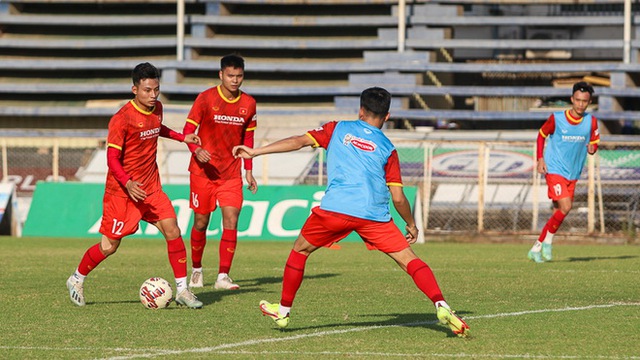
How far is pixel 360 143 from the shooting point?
8.11 metres

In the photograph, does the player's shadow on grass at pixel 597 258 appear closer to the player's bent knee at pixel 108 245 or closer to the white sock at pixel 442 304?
the player's bent knee at pixel 108 245

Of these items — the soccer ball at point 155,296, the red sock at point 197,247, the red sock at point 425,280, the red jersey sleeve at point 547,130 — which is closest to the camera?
the red sock at point 425,280

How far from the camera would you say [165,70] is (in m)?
32.9

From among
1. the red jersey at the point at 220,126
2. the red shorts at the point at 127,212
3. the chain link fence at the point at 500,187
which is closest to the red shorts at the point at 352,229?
the red shorts at the point at 127,212

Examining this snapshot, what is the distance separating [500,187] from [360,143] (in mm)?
15609

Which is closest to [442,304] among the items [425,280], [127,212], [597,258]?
[425,280]

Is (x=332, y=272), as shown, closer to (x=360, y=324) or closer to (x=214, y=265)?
(x=214, y=265)

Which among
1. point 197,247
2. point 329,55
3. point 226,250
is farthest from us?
point 329,55

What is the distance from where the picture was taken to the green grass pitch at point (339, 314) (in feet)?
25.1

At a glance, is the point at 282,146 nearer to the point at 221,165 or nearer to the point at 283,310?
the point at 283,310

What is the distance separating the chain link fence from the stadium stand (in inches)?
250

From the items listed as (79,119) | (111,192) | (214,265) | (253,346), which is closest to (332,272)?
(214,265)

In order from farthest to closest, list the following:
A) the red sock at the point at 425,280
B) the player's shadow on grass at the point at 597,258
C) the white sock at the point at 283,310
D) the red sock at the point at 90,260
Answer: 1. the player's shadow on grass at the point at 597,258
2. the red sock at the point at 90,260
3. the white sock at the point at 283,310
4. the red sock at the point at 425,280

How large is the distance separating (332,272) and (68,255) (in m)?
4.97
